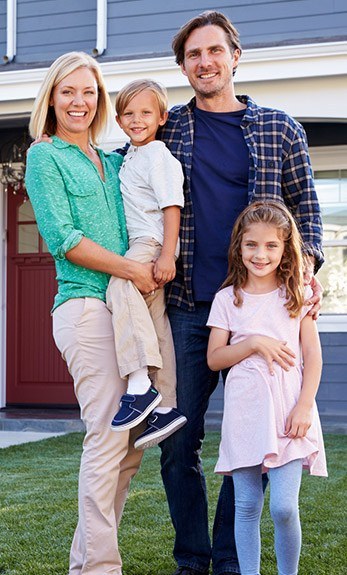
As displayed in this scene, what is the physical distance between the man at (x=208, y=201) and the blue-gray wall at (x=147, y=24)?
4589mm

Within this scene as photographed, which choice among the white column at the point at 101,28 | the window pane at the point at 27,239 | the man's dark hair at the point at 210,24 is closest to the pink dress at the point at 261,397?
the man's dark hair at the point at 210,24

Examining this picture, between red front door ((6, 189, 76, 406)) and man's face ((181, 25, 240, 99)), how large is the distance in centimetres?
666

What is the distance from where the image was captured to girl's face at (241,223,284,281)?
10.1 feet

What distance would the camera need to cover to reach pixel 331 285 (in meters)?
8.84

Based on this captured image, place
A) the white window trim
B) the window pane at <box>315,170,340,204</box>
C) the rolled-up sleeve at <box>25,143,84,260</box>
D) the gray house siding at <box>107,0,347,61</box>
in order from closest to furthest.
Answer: the rolled-up sleeve at <box>25,143,84,260</box> < the gray house siding at <box>107,0,347,61</box> < the white window trim < the window pane at <box>315,170,340,204</box>

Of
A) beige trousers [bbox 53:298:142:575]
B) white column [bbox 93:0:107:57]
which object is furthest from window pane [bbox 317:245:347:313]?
beige trousers [bbox 53:298:142:575]

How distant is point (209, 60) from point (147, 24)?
5259mm

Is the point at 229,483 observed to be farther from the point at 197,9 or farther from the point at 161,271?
the point at 197,9

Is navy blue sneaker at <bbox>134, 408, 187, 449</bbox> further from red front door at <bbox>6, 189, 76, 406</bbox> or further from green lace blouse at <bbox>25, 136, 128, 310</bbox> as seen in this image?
red front door at <bbox>6, 189, 76, 406</bbox>

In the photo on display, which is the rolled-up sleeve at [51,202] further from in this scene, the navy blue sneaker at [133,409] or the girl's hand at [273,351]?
the girl's hand at [273,351]

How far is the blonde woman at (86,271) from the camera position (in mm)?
3039

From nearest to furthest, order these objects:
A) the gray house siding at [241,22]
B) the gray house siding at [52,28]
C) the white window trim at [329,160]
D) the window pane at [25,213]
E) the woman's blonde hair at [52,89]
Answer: the woman's blonde hair at [52,89] → the gray house siding at [241,22] → the gray house siding at [52,28] → the white window trim at [329,160] → the window pane at [25,213]

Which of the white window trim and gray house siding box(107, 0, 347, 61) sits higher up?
gray house siding box(107, 0, 347, 61)

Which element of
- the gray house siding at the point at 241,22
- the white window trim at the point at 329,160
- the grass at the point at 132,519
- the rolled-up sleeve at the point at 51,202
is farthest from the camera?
the white window trim at the point at 329,160
